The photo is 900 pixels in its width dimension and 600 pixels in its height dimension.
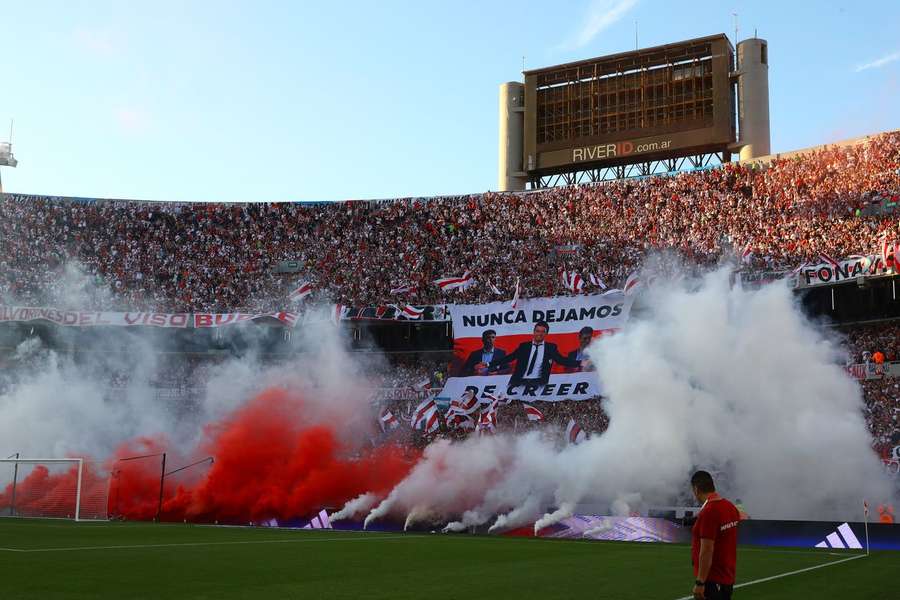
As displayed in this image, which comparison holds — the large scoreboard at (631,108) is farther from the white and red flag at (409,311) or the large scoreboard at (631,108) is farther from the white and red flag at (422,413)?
the white and red flag at (422,413)

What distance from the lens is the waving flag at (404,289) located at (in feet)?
155

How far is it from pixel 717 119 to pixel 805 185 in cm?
666

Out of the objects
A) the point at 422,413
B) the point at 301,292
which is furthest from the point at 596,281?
the point at 301,292

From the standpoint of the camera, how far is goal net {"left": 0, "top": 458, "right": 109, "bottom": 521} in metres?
32.4

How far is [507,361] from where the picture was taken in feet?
141

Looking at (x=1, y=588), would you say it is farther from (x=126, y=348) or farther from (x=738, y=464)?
(x=126, y=348)

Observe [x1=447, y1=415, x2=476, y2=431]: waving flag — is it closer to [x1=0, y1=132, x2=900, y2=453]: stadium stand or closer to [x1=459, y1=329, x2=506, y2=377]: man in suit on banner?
[x1=0, y1=132, x2=900, y2=453]: stadium stand

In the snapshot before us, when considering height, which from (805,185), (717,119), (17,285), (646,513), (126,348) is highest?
(717,119)

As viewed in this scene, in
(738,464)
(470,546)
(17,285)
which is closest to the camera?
(470,546)

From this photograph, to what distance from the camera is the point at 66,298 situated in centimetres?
4775

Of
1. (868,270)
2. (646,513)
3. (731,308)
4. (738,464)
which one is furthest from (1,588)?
(868,270)

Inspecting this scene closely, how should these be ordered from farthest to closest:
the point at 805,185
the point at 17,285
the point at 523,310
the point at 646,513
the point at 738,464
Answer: the point at 17,285 → the point at 523,310 → the point at 805,185 → the point at 738,464 → the point at 646,513

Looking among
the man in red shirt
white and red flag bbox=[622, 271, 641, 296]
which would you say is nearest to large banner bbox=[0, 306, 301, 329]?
white and red flag bbox=[622, 271, 641, 296]

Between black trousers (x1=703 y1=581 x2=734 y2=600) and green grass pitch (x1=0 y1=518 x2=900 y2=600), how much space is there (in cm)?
473
